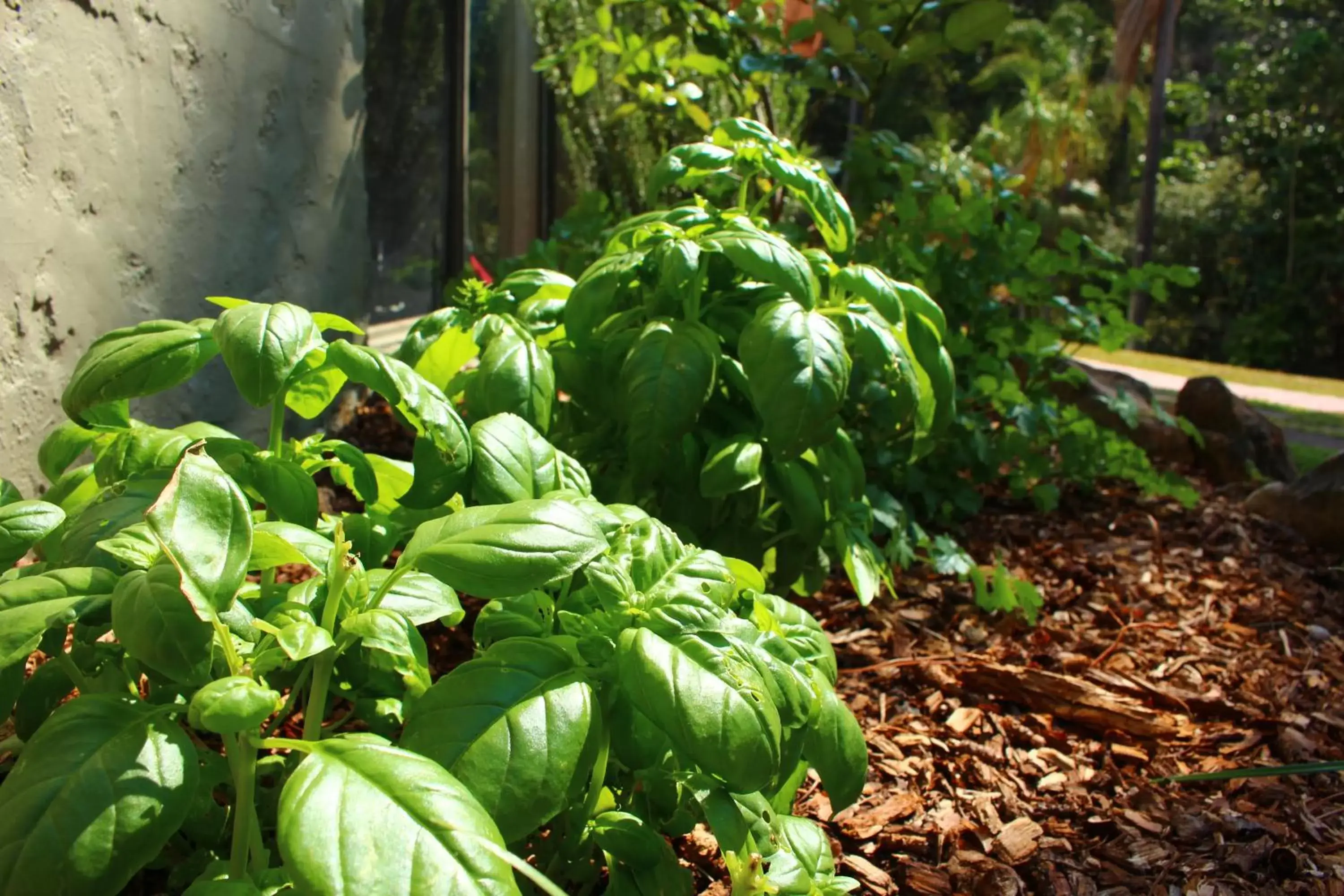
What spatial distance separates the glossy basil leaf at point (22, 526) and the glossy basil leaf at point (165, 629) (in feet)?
0.83

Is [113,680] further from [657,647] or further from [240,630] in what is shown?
[657,647]

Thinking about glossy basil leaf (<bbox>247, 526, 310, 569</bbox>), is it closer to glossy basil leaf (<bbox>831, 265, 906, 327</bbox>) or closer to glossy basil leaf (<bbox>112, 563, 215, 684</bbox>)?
glossy basil leaf (<bbox>112, 563, 215, 684</bbox>)

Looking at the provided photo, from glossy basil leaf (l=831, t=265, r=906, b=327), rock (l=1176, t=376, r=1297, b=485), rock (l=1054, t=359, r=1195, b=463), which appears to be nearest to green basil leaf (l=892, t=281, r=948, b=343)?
glossy basil leaf (l=831, t=265, r=906, b=327)

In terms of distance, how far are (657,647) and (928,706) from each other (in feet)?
4.38

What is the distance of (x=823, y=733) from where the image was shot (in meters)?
1.32

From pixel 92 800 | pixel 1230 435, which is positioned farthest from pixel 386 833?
pixel 1230 435

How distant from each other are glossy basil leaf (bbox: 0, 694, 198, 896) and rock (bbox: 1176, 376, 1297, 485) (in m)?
4.39

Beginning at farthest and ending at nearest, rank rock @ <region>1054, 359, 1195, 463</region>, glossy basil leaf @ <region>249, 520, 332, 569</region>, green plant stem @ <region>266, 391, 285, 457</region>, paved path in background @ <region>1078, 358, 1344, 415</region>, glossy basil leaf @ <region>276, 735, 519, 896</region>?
paved path in background @ <region>1078, 358, 1344, 415</region> < rock @ <region>1054, 359, 1195, 463</region> < green plant stem @ <region>266, 391, 285, 457</region> < glossy basil leaf @ <region>249, 520, 332, 569</region> < glossy basil leaf @ <region>276, 735, 519, 896</region>

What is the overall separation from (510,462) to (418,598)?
309 mm

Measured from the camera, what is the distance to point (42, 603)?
1027 mm

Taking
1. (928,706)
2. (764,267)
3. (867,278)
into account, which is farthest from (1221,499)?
(764,267)

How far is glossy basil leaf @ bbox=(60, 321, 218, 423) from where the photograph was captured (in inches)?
49.5

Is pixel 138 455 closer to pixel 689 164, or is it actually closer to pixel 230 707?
pixel 230 707

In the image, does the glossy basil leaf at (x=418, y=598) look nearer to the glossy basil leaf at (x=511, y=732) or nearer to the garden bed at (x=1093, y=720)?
the glossy basil leaf at (x=511, y=732)
